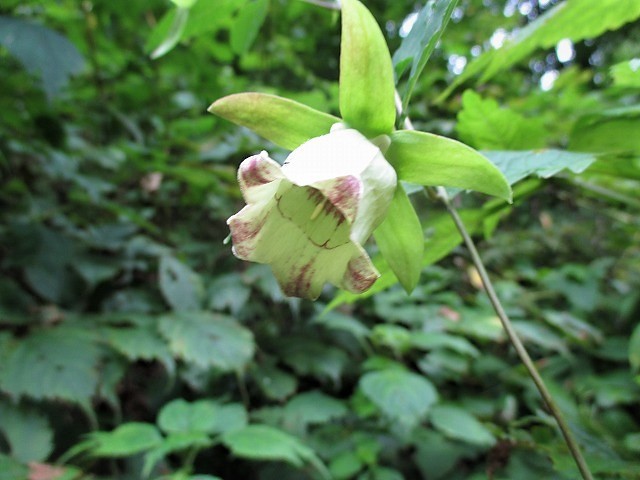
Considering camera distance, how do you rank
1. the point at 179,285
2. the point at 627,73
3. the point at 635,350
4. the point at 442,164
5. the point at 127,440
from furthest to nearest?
1. the point at 179,285
2. the point at 127,440
3. the point at 635,350
4. the point at 627,73
5. the point at 442,164

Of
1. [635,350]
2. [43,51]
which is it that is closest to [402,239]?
[635,350]

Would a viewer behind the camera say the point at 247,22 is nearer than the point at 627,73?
No

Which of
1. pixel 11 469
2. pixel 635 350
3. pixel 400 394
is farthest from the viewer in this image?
pixel 400 394

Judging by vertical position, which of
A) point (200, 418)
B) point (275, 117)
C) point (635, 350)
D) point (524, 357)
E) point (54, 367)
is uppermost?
point (275, 117)

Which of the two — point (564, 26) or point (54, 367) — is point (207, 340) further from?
point (564, 26)

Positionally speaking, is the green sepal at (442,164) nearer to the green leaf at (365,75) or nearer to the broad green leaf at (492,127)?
the green leaf at (365,75)

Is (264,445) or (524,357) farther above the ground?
(524,357)

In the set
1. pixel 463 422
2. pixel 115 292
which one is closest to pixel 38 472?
pixel 115 292
